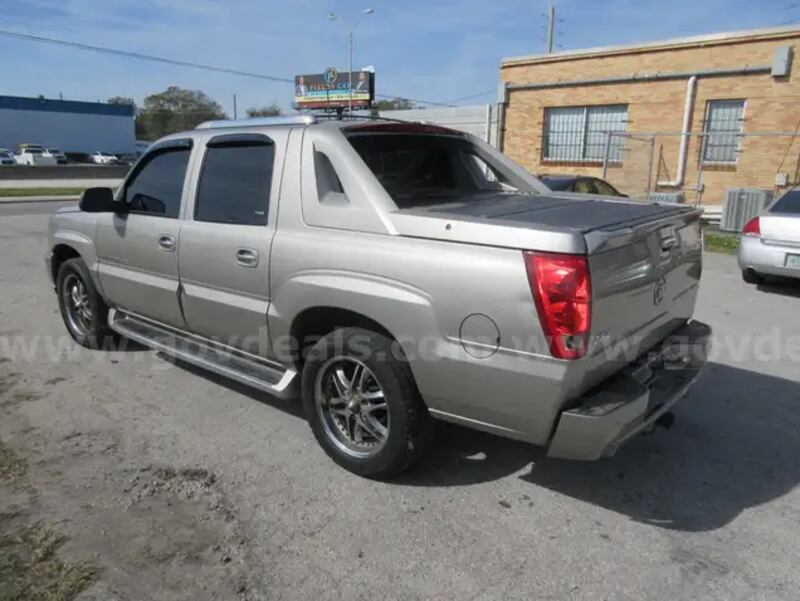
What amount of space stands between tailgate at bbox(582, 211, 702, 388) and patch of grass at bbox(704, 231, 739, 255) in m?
9.52

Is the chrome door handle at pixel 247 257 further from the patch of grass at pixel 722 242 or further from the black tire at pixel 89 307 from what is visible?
the patch of grass at pixel 722 242

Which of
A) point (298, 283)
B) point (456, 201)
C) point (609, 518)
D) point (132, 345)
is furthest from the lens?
point (132, 345)

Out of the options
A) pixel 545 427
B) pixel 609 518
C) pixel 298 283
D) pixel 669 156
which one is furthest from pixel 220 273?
pixel 669 156

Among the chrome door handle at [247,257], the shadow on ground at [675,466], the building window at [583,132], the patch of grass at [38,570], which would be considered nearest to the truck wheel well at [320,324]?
the chrome door handle at [247,257]

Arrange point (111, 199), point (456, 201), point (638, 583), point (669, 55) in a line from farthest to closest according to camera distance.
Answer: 1. point (669, 55)
2. point (111, 199)
3. point (456, 201)
4. point (638, 583)

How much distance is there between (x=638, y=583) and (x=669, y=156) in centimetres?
1748

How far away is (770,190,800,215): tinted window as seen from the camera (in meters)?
7.88

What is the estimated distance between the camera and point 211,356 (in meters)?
4.20

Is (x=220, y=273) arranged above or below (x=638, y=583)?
above

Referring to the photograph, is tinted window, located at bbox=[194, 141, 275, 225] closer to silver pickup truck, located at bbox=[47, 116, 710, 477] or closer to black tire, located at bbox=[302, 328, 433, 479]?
silver pickup truck, located at bbox=[47, 116, 710, 477]

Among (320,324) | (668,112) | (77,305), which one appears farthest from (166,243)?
(668,112)

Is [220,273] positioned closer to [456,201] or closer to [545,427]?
[456,201]

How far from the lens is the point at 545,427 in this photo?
2.73m

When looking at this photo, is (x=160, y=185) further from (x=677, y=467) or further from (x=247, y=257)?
(x=677, y=467)
